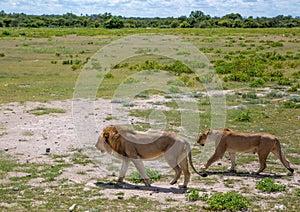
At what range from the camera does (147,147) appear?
356 inches

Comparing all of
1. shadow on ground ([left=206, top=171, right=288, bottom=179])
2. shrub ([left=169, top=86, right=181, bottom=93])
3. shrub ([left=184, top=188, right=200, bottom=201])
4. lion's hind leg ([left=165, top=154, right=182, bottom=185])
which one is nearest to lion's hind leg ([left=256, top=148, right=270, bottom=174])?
shadow on ground ([left=206, top=171, right=288, bottom=179])

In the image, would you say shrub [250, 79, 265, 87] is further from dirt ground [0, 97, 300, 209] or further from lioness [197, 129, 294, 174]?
lioness [197, 129, 294, 174]

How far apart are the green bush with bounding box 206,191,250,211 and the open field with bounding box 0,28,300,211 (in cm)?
12

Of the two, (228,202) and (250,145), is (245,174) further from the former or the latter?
(228,202)

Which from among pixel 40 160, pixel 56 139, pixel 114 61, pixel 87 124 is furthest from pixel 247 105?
pixel 114 61

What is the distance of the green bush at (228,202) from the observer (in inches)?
305

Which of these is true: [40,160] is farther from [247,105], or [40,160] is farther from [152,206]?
[247,105]

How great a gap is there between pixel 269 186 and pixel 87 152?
5153 mm

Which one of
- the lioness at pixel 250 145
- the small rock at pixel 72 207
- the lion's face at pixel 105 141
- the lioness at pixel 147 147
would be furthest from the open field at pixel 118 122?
the lion's face at pixel 105 141

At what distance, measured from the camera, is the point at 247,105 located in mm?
19156

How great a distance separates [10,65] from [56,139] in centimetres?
2154

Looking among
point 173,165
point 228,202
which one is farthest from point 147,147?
point 228,202

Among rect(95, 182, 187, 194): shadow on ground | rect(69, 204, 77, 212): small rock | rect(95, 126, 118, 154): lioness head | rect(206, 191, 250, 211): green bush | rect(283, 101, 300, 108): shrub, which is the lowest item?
rect(95, 182, 187, 194): shadow on ground

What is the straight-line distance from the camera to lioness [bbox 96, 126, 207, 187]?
29.2 feet
